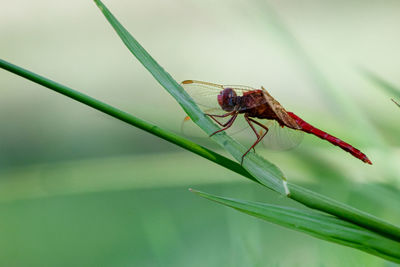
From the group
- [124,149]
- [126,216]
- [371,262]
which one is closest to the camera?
[371,262]

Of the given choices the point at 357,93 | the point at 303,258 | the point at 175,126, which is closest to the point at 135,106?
the point at 175,126

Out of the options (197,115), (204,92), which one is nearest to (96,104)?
(197,115)

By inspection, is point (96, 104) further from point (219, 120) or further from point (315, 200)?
point (219, 120)

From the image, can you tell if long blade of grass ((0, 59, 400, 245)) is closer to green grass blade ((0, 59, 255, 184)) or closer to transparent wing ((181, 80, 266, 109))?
green grass blade ((0, 59, 255, 184))

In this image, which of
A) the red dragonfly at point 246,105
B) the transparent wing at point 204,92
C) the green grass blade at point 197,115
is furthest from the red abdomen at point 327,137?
the green grass blade at point 197,115

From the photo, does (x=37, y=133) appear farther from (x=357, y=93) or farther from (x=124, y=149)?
(x=357, y=93)

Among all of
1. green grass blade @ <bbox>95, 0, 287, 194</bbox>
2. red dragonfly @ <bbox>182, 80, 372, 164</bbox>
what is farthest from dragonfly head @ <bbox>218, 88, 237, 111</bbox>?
green grass blade @ <bbox>95, 0, 287, 194</bbox>
